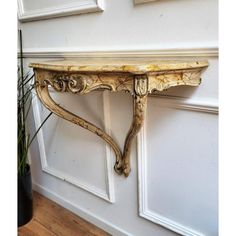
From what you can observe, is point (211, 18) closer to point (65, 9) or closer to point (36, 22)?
point (65, 9)

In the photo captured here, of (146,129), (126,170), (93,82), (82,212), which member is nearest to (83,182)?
(82,212)

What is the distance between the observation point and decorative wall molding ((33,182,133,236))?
1.55 m

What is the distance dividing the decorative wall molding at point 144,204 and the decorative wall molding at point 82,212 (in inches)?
9.2

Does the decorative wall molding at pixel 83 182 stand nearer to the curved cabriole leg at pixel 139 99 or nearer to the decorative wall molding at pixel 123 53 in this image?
the decorative wall molding at pixel 123 53

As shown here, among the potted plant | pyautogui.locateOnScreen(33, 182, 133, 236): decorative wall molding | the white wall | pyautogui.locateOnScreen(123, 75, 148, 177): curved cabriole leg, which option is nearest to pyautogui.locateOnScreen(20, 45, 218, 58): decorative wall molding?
the white wall

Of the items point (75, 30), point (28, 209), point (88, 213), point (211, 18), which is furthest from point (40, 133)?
point (211, 18)

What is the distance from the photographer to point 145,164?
130 cm

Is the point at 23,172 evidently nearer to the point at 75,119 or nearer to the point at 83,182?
the point at 83,182

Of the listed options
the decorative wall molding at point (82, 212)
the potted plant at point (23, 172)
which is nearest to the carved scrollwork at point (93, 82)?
the potted plant at point (23, 172)

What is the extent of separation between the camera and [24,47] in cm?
179

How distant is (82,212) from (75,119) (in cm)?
74

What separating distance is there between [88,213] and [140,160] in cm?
64
